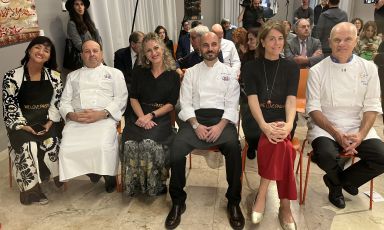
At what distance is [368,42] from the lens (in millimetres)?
4156

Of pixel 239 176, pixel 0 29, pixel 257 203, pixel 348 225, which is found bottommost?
pixel 348 225

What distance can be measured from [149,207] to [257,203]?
80 cm

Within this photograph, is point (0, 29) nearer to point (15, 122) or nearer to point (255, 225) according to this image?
point (15, 122)

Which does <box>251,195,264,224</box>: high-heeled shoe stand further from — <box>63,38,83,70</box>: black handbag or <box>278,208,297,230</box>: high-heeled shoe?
<box>63,38,83,70</box>: black handbag

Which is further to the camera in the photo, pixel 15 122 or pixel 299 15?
pixel 299 15

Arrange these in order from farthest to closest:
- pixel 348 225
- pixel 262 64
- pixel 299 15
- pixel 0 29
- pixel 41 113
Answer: pixel 299 15 < pixel 0 29 < pixel 41 113 < pixel 262 64 < pixel 348 225

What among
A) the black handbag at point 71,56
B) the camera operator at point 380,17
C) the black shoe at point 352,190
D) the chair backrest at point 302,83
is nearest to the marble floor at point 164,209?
the black shoe at point 352,190

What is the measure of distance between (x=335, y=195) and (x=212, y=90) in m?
1.21

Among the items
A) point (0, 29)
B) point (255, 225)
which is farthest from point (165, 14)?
point (255, 225)

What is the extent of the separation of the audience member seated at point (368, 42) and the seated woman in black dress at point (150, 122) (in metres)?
2.85

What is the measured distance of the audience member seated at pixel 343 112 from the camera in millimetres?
2166

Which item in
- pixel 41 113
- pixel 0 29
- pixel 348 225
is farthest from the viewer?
pixel 0 29

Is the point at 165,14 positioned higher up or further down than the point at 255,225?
higher up

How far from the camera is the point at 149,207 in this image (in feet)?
7.72
